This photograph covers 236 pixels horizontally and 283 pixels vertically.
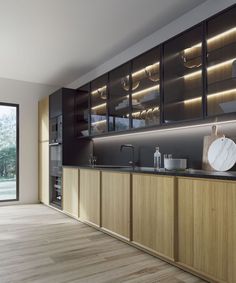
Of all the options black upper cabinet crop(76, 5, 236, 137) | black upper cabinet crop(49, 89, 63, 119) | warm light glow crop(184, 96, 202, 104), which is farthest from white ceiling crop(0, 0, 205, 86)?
warm light glow crop(184, 96, 202, 104)

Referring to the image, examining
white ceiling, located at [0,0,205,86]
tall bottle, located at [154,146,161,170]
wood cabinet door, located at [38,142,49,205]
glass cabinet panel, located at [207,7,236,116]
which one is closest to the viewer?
glass cabinet panel, located at [207,7,236,116]

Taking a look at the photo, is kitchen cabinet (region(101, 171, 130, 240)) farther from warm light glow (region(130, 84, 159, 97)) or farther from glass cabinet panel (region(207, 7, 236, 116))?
glass cabinet panel (region(207, 7, 236, 116))

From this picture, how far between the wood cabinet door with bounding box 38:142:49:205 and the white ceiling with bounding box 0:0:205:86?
1.62 meters

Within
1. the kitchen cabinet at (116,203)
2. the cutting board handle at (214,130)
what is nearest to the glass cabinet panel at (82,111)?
the kitchen cabinet at (116,203)

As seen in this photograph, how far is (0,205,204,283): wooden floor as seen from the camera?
2100 millimetres

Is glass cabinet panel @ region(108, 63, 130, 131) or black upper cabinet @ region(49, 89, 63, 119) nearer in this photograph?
glass cabinet panel @ region(108, 63, 130, 131)

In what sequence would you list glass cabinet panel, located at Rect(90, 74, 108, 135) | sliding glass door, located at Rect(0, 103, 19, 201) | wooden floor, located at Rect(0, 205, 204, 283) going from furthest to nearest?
sliding glass door, located at Rect(0, 103, 19, 201) < glass cabinet panel, located at Rect(90, 74, 108, 135) < wooden floor, located at Rect(0, 205, 204, 283)

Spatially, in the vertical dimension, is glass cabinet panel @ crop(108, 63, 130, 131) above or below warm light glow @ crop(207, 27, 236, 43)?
below

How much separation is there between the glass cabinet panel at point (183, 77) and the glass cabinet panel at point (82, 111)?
186 centimetres

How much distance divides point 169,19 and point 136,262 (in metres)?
2.72

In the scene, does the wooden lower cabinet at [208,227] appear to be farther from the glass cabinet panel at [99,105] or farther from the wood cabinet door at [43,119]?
the wood cabinet door at [43,119]

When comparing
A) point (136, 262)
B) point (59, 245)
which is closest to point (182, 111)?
point (136, 262)

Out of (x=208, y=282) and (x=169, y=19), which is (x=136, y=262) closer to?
(x=208, y=282)

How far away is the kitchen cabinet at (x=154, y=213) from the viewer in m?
2.34
